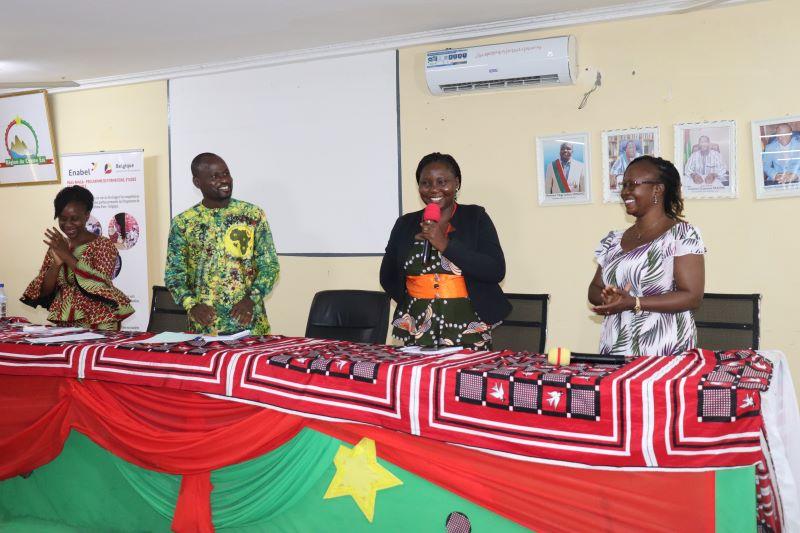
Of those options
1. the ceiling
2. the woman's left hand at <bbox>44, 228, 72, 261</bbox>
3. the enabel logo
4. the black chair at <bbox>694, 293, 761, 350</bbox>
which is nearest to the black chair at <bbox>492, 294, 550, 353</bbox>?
the black chair at <bbox>694, 293, 761, 350</bbox>

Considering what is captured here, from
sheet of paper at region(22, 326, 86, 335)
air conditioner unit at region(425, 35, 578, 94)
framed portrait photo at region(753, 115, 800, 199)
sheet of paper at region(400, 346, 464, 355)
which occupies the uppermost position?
air conditioner unit at region(425, 35, 578, 94)

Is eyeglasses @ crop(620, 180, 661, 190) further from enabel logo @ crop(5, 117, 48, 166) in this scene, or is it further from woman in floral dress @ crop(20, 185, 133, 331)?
enabel logo @ crop(5, 117, 48, 166)

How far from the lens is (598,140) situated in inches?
159

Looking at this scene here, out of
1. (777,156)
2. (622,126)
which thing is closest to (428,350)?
(622,126)

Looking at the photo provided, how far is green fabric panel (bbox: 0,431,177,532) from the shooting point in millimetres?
2635

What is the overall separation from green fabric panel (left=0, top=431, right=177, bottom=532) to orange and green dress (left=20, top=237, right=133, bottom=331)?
806 mm

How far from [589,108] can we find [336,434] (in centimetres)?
256

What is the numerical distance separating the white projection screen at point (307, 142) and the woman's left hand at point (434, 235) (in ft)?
6.36

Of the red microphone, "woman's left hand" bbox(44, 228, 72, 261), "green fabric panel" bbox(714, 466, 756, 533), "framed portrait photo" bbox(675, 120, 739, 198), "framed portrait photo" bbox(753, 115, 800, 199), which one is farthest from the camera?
"framed portrait photo" bbox(675, 120, 739, 198)

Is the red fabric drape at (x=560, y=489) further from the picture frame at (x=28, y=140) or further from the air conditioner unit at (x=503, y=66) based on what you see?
the picture frame at (x=28, y=140)

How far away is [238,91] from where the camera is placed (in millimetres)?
5066

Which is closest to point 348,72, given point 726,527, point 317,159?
point 317,159

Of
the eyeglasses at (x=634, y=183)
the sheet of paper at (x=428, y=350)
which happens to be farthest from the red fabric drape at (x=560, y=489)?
the eyeglasses at (x=634, y=183)

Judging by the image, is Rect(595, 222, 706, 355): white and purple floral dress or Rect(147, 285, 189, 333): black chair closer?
Rect(595, 222, 706, 355): white and purple floral dress
